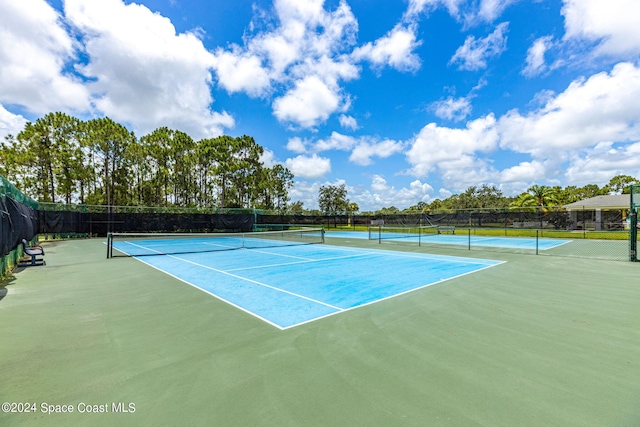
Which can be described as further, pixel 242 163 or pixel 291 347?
pixel 242 163

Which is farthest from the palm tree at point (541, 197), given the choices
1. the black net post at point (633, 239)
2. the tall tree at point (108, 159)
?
the tall tree at point (108, 159)

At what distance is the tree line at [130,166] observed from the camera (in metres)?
28.7

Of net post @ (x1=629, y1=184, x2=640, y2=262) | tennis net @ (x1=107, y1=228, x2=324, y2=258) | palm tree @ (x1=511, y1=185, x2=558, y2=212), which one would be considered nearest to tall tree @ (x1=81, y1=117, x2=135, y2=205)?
tennis net @ (x1=107, y1=228, x2=324, y2=258)

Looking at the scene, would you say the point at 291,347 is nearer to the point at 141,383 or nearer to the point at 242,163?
the point at 141,383

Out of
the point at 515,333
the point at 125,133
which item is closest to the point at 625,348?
the point at 515,333

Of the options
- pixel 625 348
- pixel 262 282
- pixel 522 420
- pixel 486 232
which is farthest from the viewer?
pixel 486 232

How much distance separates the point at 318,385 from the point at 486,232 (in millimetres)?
28652

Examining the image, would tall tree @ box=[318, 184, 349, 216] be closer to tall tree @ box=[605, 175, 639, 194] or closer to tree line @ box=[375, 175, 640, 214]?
tree line @ box=[375, 175, 640, 214]

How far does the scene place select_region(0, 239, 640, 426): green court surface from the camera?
7.44ft

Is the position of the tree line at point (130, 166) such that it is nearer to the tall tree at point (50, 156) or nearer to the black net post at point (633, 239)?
the tall tree at point (50, 156)

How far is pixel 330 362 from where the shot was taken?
3088 millimetres

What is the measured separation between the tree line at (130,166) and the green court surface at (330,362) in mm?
32861

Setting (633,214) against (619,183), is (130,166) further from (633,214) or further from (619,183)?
(619,183)

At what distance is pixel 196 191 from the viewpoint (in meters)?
39.5
